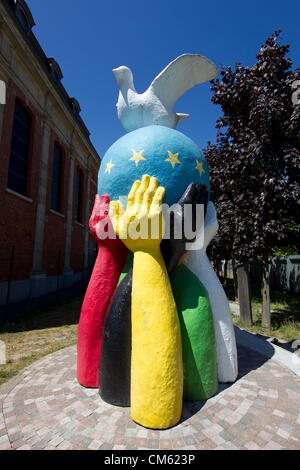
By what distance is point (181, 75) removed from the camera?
4.05m

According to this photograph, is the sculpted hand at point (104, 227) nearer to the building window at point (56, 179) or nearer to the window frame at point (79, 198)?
the building window at point (56, 179)

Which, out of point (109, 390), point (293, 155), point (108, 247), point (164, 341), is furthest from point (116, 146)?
point (293, 155)

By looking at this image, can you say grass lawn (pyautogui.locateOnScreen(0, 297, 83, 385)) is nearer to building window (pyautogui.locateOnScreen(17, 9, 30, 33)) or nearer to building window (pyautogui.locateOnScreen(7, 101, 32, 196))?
building window (pyautogui.locateOnScreen(7, 101, 32, 196))

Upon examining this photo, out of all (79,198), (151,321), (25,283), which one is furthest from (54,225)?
(151,321)

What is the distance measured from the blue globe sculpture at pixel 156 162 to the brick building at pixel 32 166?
7.78 meters

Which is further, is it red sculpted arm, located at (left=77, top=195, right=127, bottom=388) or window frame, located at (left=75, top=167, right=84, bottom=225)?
window frame, located at (left=75, top=167, right=84, bottom=225)

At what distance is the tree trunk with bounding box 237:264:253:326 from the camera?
8.06 m

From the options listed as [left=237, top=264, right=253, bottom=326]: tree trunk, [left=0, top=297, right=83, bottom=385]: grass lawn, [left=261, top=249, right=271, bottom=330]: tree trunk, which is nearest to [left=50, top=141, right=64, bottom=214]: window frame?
[left=0, top=297, right=83, bottom=385]: grass lawn

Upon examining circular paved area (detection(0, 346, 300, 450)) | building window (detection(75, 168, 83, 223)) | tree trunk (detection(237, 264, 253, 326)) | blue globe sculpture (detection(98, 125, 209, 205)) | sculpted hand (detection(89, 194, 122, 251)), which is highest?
Result: building window (detection(75, 168, 83, 223))

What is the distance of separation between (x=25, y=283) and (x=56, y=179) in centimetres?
711

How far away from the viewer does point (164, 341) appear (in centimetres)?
278

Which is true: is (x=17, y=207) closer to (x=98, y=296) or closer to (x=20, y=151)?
(x=20, y=151)
